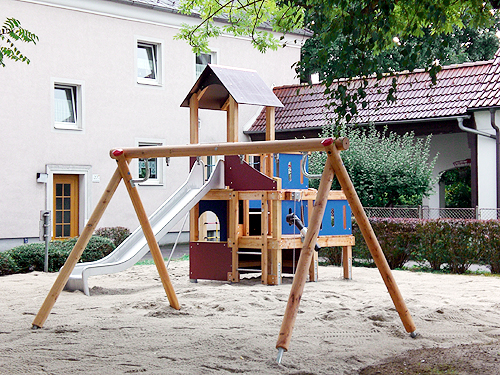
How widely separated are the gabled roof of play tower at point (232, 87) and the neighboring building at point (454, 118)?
4.11m

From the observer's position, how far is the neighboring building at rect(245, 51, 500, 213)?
52.8 ft

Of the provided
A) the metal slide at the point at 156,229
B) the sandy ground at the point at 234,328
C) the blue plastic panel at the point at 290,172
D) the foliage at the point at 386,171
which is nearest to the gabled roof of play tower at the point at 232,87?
the blue plastic panel at the point at 290,172

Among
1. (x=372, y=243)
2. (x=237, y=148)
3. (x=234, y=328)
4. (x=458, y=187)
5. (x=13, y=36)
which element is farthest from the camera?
(x=458, y=187)

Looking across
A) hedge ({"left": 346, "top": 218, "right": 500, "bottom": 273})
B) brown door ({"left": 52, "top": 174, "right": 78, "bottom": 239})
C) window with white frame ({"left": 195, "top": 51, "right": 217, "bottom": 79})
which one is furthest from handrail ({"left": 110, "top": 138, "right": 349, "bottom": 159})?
window with white frame ({"left": 195, "top": 51, "right": 217, "bottom": 79})

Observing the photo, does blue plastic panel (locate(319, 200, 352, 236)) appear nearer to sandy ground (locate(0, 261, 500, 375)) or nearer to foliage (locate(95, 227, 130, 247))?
sandy ground (locate(0, 261, 500, 375))

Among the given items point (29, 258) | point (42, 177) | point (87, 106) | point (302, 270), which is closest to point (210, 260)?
point (29, 258)

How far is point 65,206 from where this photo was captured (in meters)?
18.1

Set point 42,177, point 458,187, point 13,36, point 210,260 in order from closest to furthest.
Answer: point 13,36 < point 210,260 < point 42,177 < point 458,187

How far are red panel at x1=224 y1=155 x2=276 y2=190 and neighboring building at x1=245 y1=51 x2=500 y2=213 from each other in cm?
533

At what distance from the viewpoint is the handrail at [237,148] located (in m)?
5.39

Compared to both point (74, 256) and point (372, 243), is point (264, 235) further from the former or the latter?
point (372, 243)

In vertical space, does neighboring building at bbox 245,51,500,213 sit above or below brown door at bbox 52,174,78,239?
above

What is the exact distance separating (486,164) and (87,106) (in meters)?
10.5

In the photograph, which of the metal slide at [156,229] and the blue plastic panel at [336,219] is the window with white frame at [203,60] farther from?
the blue plastic panel at [336,219]
